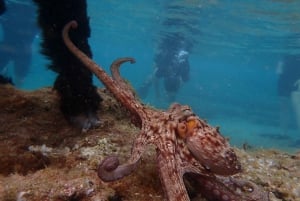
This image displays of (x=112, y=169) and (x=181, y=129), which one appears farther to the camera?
(x=181, y=129)

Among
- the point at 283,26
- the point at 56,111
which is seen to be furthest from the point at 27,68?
the point at 56,111

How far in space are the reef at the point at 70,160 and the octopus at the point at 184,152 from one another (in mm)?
345

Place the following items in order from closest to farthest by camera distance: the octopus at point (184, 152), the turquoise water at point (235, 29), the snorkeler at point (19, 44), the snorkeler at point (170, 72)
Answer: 1. the octopus at point (184, 152)
2. the turquoise water at point (235, 29)
3. the snorkeler at point (170, 72)
4. the snorkeler at point (19, 44)

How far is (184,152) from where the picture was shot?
3.00m

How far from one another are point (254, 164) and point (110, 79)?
2.80 meters

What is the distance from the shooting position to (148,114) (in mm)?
3154

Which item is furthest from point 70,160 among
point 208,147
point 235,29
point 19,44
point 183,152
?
point 235,29

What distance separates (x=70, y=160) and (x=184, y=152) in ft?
4.49

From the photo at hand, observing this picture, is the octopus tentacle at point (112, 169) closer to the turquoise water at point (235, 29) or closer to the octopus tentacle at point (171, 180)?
the octopus tentacle at point (171, 180)

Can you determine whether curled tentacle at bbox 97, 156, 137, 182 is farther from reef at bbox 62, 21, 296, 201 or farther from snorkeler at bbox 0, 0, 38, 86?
snorkeler at bbox 0, 0, 38, 86

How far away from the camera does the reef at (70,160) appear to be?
313 centimetres

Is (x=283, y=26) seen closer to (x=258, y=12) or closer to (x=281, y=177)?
(x=258, y=12)

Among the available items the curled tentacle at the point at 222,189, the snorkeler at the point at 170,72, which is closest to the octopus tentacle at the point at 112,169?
the curled tentacle at the point at 222,189

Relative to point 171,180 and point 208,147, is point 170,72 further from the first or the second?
point 171,180
